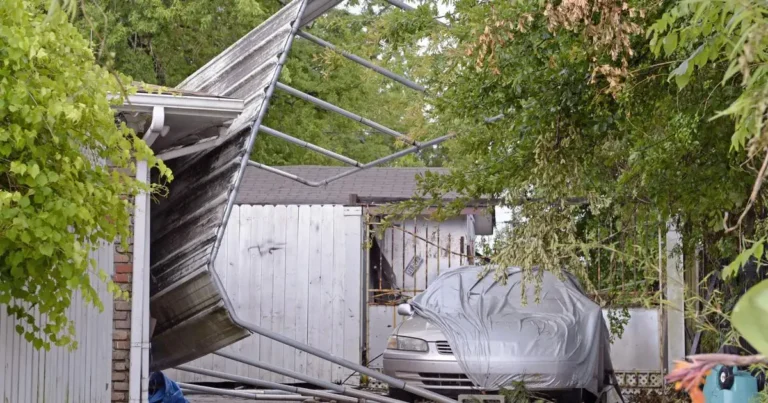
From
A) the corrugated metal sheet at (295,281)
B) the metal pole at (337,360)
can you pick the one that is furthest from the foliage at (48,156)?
the corrugated metal sheet at (295,281)

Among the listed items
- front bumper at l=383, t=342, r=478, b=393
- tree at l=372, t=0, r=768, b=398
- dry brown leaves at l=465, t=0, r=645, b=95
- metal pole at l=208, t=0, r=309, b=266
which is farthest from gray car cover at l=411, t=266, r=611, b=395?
dry brown leaves at l=465, t=0, r=645, b=95

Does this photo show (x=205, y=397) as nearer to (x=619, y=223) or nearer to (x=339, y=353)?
(x=339, y=353)

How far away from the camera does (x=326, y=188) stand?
1853 centimetres

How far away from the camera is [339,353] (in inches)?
561

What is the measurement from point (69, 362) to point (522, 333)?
18.4 ft

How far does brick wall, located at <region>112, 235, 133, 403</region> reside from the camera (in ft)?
24.6

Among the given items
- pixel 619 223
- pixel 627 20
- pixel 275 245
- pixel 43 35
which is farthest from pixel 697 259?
pixel 43 35

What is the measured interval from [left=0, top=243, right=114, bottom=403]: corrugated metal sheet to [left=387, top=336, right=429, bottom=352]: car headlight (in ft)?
14.1

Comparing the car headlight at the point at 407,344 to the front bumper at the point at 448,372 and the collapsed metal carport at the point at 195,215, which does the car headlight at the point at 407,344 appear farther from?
the collapsed metal carport at the point at 195,215

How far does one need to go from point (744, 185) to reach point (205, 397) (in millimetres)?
8927

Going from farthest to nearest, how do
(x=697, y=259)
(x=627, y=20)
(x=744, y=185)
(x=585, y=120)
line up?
1. (x=697, y=259)
2. (x=585, y=120)
3. (x=744, y=185)
4. (x=627, y=20)

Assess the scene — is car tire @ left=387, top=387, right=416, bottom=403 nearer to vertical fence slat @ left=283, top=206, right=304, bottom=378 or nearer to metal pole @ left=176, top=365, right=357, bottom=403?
metal pole @ left=176, top=365, right=357, bottom=403

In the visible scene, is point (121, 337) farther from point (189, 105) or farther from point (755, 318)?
point (755, 318)

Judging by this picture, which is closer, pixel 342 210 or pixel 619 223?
pixel 619 223
